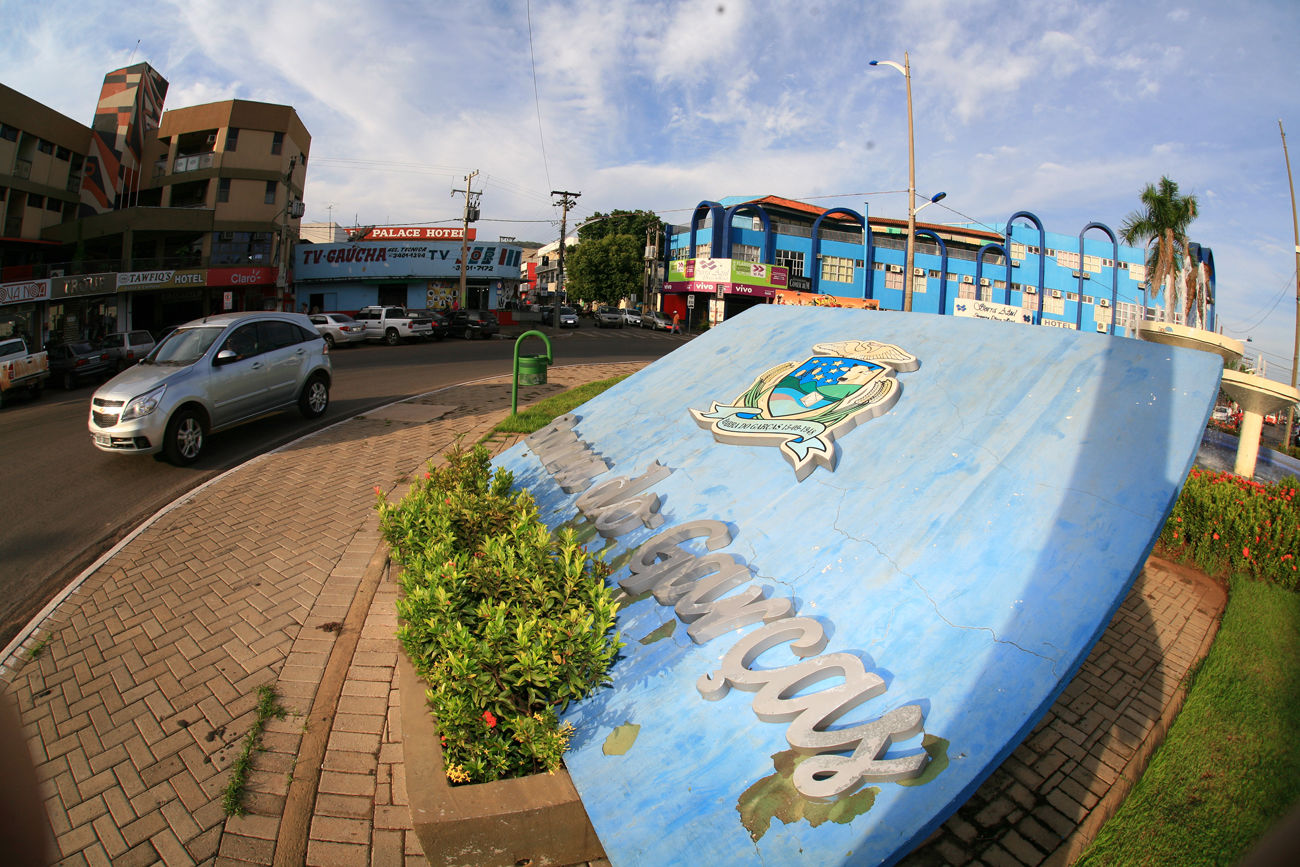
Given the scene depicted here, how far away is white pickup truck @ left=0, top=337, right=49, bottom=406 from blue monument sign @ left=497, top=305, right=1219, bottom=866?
52.3 feet

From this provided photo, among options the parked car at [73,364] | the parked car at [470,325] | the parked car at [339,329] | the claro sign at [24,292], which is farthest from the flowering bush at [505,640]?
the claro sign at [24,292]

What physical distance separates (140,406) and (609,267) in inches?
1884

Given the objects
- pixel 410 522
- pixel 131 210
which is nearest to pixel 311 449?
pixel 410 522

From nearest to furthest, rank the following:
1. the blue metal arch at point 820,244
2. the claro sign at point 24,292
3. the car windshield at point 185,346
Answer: the car windshield at point 185,346 < the claro sign at point 24,292 < the blue metal arch at point 820,244

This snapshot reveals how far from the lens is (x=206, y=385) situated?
9109 mm

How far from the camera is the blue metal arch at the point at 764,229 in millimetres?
43844

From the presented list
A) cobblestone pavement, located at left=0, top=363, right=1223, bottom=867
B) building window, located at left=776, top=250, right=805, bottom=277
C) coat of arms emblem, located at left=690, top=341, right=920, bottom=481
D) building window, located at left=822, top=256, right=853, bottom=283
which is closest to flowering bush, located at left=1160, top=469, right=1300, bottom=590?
cobblestone pavement, located at left=0, top=363, right=1223, bottom=867

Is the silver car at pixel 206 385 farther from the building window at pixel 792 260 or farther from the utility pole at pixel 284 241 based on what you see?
the building window at pixel 792 260

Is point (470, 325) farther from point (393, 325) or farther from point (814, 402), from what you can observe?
point (814, 402)

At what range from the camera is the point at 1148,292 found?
35031 mm

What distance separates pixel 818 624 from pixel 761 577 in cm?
64

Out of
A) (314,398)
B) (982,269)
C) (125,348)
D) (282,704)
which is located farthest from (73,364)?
(982,269)

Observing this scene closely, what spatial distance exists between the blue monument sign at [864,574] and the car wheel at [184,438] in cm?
576

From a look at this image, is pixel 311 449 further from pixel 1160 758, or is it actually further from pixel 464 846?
pixel 1160 758
